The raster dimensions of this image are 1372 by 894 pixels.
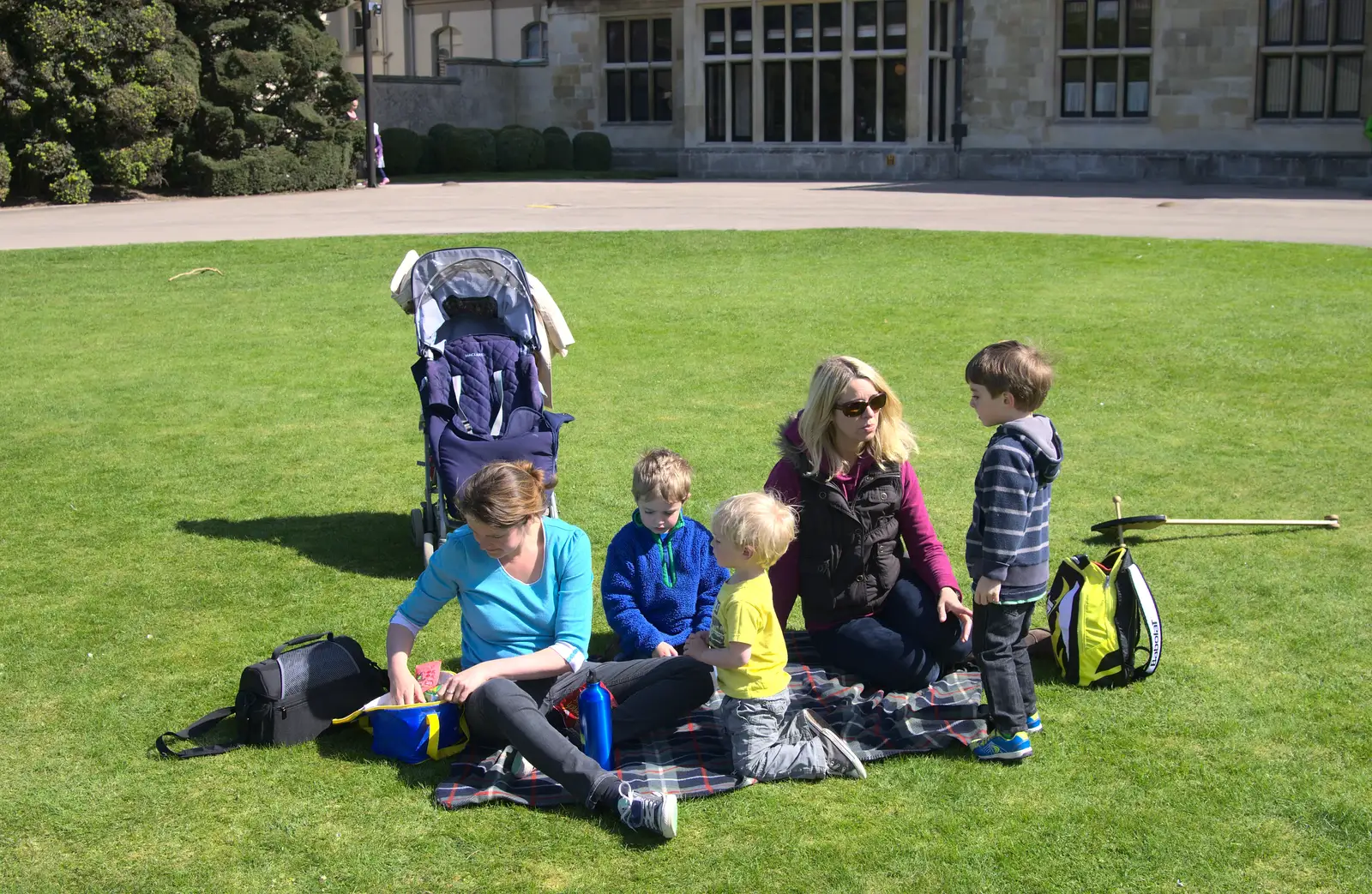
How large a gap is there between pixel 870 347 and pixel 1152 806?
25.4 ft

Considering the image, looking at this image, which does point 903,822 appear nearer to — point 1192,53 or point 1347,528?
point 1347,528

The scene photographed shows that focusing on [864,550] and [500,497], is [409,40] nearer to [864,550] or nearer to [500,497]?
[864,550]

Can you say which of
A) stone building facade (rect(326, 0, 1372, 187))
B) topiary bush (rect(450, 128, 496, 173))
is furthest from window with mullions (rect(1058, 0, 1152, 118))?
topiary bush (rect(450, 128, 496, 173))

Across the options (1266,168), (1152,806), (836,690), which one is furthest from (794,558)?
(1266,168)

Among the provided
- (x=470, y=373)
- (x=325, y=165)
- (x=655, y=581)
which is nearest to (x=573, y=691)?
(x=655, y=581)

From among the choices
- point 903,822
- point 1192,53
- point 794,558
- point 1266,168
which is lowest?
point 903,822

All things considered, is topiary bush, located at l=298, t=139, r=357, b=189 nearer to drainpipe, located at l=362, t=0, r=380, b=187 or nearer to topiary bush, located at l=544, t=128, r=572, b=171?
drainpipe, located at l=362, t=0, r=380, b=187

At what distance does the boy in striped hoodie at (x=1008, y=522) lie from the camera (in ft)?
14.1

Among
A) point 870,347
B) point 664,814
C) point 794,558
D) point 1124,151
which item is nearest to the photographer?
point 664,814

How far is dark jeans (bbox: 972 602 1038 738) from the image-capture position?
433 centimetres

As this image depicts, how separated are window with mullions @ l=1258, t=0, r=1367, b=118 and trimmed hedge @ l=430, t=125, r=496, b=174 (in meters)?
17.8

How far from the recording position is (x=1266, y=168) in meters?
27.0

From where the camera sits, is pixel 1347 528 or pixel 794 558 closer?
pixel 794 558

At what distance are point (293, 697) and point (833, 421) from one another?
202cm
